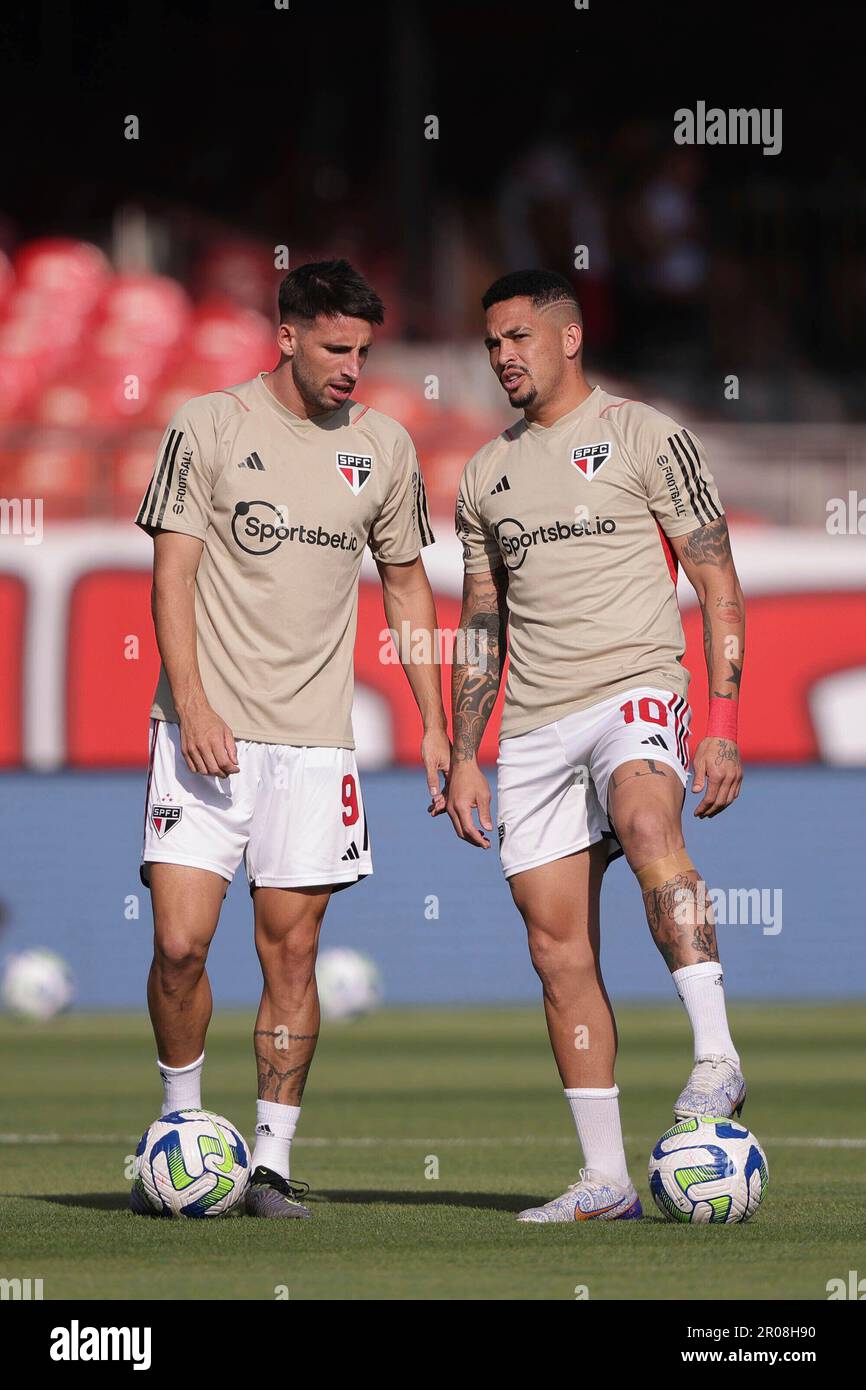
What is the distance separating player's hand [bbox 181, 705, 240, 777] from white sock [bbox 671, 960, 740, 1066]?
1270 millimetres

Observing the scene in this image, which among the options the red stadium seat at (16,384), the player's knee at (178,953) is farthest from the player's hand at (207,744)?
the red stadium seat at (16,384)

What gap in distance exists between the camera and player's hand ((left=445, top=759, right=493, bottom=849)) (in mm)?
5992

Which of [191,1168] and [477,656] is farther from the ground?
[477,656]

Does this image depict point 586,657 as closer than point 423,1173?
Yes

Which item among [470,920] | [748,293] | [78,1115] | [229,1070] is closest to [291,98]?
[748,293]

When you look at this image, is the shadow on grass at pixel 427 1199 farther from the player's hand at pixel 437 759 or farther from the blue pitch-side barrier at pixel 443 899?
the blue pitch-side barrier at pixel 443 899

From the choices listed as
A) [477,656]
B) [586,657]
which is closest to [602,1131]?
[586,657]

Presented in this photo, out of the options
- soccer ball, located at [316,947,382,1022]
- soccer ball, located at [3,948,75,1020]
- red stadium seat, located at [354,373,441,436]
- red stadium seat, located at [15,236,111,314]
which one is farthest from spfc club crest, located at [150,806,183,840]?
red stadium seat, located at [15,236,111,314]

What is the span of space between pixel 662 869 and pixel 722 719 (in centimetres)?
47

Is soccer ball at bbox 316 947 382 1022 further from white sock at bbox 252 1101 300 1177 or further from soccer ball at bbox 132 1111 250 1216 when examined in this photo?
soccer ball at bbox 132 1111 250 1216

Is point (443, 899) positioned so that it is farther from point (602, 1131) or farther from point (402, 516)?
point (602, 1131)

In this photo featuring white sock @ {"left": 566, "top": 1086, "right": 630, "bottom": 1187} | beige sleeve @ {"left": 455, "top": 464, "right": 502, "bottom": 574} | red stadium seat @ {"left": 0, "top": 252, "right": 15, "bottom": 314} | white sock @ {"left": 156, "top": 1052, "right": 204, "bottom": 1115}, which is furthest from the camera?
red stadium seat @ {"left": 0, "top": 252, "right": 15, "bottom": 314}

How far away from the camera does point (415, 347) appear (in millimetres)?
19875

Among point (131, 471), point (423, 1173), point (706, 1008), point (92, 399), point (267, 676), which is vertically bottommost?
point (423, 1173)
